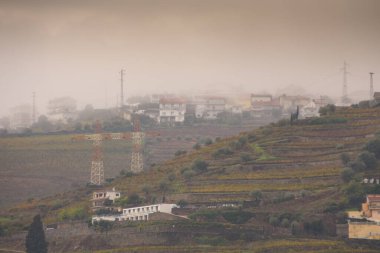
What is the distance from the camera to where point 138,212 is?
7438 cm

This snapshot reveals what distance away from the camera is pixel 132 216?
74125 mm

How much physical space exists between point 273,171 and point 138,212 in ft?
27.2

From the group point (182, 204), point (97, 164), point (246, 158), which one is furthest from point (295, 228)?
point (97, 164)

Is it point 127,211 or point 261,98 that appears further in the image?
point 261,98

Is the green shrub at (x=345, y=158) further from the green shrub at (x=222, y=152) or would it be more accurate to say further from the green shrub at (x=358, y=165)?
the green shrub at (x=222, y=152)

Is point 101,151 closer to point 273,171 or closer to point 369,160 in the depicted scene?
point 273,171

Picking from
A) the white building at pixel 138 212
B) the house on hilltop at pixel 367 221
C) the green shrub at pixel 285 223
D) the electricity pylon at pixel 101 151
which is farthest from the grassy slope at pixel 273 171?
the electricity pylon at pixel 101 151

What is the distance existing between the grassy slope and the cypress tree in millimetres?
7613

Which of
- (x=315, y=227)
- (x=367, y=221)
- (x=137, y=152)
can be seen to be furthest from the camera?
(x=137, y=152)

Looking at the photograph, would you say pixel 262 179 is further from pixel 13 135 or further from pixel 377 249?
pixel 13 135

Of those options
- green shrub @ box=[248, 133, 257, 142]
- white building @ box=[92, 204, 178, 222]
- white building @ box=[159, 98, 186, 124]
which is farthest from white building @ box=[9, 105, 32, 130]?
white building @ box=[92, 204, 178, 222]

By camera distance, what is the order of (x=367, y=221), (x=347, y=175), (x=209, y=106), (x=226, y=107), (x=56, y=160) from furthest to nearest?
(x=226, y=107) → (x=209, y=106) → (x=56, y=160) → (x=347, y=175) → (x=367, y=221)

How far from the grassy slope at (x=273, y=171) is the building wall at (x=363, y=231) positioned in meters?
3.50

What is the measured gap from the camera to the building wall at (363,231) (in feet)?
214
